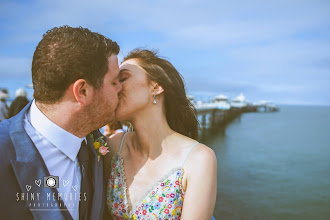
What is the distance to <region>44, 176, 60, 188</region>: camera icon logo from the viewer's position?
1940mm

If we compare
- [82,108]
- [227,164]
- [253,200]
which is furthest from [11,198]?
[227,164]

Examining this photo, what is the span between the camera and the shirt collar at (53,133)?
6.90 ft

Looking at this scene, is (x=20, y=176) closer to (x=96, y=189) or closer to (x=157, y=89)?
(x=96, y=189)

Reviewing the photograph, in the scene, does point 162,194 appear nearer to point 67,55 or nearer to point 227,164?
point 67,55

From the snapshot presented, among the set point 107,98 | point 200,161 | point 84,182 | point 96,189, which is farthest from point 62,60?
point 200,161

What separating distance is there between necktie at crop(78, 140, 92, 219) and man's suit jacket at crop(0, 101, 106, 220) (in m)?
0.23

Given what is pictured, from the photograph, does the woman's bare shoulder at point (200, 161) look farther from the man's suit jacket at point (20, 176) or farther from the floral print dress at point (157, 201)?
the man's suit jacket at point (20, 176)

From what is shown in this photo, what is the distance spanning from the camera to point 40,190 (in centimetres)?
190

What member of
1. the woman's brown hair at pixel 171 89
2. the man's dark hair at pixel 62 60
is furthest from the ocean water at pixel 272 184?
the man's dark hair at pixel 62 60

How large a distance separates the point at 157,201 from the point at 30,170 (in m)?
1.15

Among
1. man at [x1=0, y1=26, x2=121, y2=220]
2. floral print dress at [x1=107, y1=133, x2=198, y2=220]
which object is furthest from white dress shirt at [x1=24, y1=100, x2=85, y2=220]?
floral print dress at [x1=107, y1=133, x2=198, y2=220]

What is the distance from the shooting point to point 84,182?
7.41 feet

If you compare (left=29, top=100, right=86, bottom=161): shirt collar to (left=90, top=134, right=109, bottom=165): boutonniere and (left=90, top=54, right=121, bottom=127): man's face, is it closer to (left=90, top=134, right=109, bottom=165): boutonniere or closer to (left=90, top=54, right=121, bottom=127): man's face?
(left=90, top=54, right=121, bottom=127): man's face

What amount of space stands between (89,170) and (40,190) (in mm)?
588
